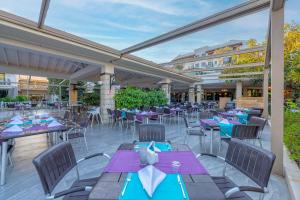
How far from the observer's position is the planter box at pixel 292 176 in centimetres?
218

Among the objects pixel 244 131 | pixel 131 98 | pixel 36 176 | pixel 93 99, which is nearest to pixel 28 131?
pixel 36 176

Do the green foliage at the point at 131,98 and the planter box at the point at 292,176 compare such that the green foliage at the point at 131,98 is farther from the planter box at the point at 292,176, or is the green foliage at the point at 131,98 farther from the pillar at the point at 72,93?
the pillar at the point at 72,93

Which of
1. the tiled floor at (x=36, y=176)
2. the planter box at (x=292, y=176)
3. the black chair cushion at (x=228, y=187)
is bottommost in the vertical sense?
the tiled floor at (x=36, y=176)

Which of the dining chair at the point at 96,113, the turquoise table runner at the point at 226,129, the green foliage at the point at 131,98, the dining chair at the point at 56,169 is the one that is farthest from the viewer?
the green foliage at the point at 131,98

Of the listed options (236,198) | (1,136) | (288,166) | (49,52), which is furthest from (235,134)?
(49,52)

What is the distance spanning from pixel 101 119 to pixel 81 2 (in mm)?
6110

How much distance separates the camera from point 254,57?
14578mm

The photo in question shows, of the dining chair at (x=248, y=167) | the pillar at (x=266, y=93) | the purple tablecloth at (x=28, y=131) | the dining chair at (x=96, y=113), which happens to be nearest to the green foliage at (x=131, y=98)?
the dining chair at (x=96, y=113)

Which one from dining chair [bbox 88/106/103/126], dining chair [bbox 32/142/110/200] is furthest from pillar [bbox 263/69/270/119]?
dining chair [bbox 32/142/110/200]

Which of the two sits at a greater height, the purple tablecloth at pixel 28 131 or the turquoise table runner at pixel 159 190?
the purple tablecloth at pixel 28 131

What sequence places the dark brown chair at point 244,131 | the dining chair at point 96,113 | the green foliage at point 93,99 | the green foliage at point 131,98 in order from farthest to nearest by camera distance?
1. the green foliage at point 93,99
2. the green foliage at point 131,98
3. the dining chair at point 96,113
4. the dark brown chair at point 244,131

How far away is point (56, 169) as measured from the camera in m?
1.70

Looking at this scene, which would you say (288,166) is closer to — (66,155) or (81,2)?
(66,155)

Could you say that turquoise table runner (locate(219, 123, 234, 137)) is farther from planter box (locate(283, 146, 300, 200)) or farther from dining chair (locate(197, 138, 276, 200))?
dining chair (locate(197, 138, 276, 200))
